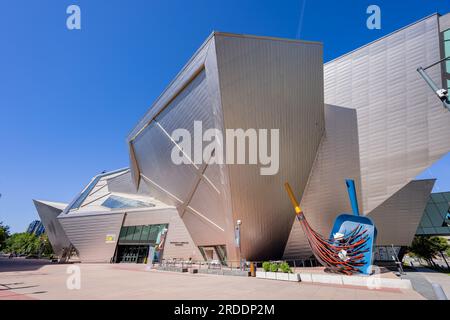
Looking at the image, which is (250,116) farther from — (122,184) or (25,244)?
(25,244)

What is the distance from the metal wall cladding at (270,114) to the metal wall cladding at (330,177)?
0.81m

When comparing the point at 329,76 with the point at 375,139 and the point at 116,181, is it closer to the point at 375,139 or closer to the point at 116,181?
the point at 375,139

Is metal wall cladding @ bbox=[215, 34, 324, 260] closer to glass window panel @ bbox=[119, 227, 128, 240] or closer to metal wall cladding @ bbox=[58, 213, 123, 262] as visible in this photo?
glass window panel @ bbox=[119, 227, 128, 240]

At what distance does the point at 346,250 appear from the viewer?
14633 mm

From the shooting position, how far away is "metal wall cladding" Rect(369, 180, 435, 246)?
1939 centimetres

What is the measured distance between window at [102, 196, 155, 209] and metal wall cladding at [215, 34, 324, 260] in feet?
74.7

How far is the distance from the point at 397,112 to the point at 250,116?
12142 millimetres

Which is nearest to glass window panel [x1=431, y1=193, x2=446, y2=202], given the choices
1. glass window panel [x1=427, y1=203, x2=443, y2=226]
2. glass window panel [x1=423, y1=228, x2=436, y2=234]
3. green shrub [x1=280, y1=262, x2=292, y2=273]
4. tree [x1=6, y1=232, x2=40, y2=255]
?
glass window panel [x1=427, y1=203, x2=443, y2=226]

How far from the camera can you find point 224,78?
56.2 ft

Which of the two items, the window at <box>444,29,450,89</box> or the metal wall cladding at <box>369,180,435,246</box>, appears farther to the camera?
the metal wall cladding at <box>369,180,435,246</box>

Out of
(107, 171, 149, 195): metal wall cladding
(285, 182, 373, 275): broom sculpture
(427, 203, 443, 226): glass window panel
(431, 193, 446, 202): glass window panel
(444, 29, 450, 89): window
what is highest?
(444, 29, 450, 89): window

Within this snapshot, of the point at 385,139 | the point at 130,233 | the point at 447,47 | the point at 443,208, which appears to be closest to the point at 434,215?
the point at 443,208
